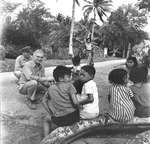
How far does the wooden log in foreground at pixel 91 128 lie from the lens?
2.51m

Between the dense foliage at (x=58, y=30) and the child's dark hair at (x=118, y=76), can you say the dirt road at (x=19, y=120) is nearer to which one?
the child's dark hair at (x=118, y=76)

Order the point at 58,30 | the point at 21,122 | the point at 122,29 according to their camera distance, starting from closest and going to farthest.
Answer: the point at 21,122
the point at 58,30
the point at 122,29

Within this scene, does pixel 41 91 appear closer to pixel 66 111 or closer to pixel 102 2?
pixel 66 111

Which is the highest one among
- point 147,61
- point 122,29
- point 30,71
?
point 122,29

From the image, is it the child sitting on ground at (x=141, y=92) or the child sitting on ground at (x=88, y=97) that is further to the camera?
the child sitting on ground at (x=141, y=92)

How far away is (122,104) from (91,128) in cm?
52

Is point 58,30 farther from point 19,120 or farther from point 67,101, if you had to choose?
point 67,101

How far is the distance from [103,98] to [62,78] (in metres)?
2.18

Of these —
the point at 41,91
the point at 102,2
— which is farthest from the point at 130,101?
the point at 102,2

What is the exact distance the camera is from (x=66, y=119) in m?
2.59

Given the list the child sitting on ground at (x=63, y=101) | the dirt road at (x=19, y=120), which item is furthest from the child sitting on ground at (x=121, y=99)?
the dirt road at (x=19, y=120)

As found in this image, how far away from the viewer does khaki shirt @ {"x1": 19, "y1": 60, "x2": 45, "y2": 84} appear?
3670 millimetres

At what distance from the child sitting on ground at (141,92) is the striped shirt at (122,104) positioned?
0.12 metres

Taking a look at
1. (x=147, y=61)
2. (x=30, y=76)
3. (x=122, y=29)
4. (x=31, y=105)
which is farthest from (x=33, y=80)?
(x=122, y=29)
